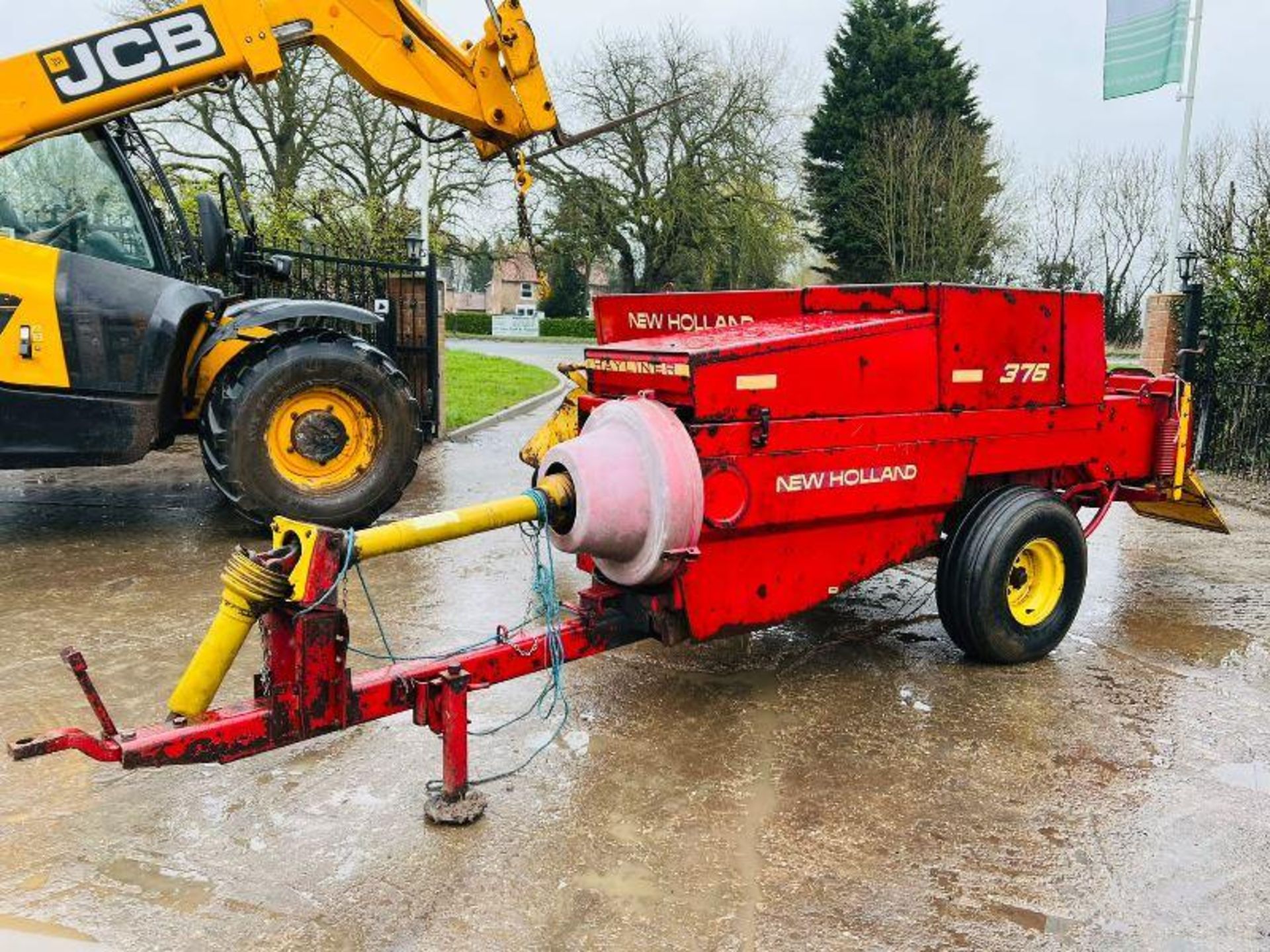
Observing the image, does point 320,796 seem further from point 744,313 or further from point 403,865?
point 744,313

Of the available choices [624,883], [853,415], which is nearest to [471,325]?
[853,415]

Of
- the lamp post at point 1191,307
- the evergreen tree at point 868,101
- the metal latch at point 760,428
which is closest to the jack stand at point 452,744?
the metal latch at point 760,428

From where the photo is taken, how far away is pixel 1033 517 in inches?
179

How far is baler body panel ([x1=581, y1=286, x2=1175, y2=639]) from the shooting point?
3.78 m

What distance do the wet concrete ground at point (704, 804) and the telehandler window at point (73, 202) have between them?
2085 mm

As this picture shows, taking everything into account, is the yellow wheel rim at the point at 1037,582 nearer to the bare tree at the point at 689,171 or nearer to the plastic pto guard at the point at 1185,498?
the plastic pto guard at the point at 1185,498

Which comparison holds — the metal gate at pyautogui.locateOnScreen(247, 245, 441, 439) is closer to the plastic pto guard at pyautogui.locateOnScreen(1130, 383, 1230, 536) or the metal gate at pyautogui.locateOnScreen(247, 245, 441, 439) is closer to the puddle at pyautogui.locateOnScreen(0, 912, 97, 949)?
the plastic pto guard at pyautogui.locateOnScreen(1130, 383, 1230, 536)

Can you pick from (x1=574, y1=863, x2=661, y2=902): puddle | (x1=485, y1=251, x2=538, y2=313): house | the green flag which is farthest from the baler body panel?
(x1=485, y1=251, x2=538, y2=313): house

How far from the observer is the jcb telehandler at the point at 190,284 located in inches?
227

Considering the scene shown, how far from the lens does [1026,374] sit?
15.1 feet

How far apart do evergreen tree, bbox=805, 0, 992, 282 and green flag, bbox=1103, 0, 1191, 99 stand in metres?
13.9

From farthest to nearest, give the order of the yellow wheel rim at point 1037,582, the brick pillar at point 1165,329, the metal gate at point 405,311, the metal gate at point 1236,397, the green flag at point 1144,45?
the green flag at point 1144,45 < the brick pillar at point 1165,329 < the metal gate at point 405,311 < the metal gate at point 1236,397 < the yellow wheel rim at point 1037,582

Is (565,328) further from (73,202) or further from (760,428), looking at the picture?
(760,428)

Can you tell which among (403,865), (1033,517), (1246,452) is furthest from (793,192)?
(403,865)
